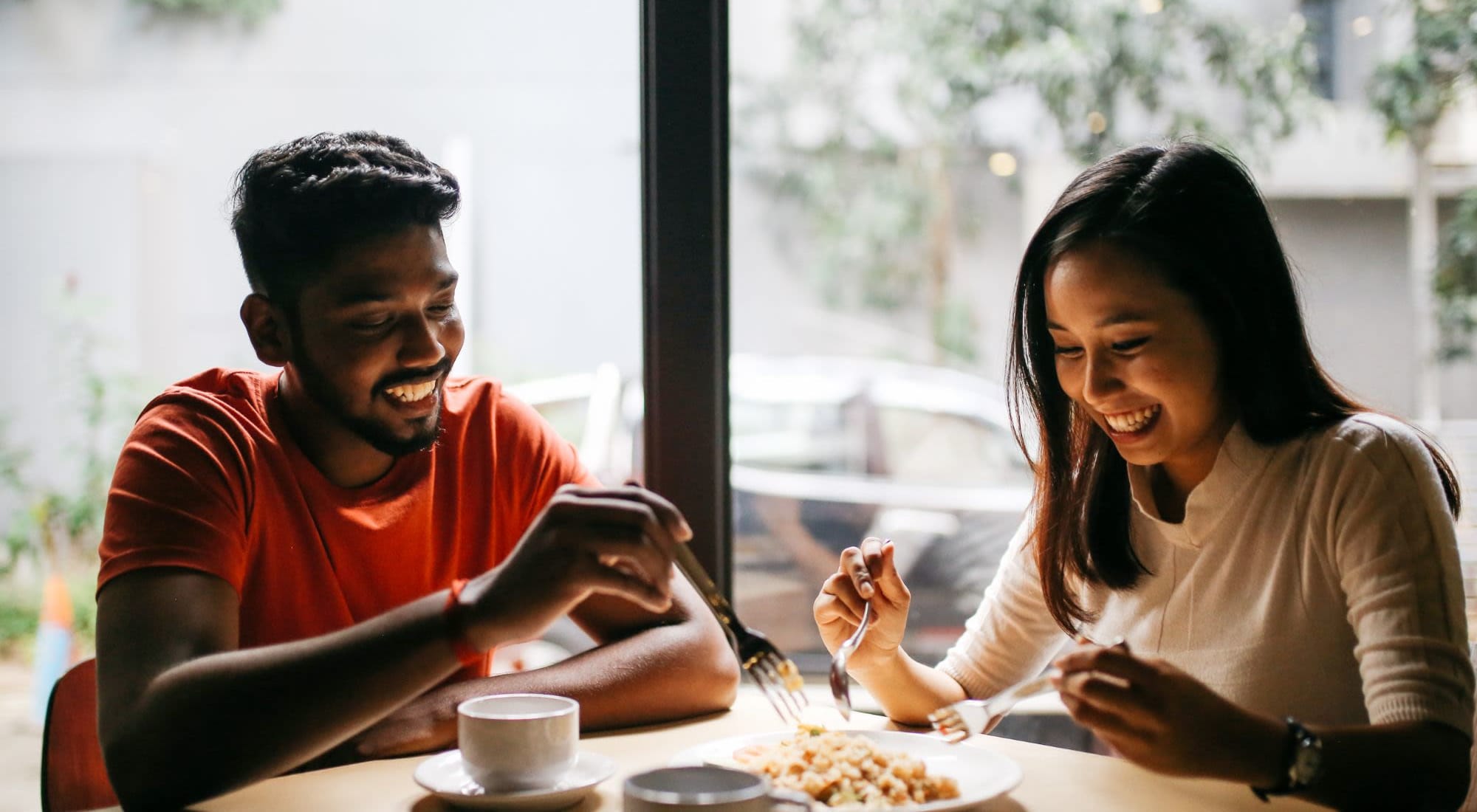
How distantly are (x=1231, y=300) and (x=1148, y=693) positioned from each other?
527 mm

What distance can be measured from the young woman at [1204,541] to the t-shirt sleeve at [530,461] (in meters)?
0.43

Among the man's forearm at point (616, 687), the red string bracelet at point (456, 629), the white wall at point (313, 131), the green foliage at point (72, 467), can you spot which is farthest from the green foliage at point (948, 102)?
the green foliage at point (72, 467)

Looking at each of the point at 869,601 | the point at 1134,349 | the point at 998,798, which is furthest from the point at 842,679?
the point at 1134,349

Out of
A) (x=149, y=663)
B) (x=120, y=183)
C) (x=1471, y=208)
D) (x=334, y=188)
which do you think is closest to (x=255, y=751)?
(x=149, y=663)

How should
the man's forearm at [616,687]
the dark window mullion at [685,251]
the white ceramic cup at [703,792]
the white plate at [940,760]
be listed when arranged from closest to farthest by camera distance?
the white ceramic cup at [703,792], the white plate at [940,760], the man's forearm at [616,687], the dark window mullion at [685,251]

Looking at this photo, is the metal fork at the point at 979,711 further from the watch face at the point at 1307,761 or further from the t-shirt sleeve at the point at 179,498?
the t-shirt sleeve at the point at 179,498

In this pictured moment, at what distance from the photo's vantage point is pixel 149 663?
119cm

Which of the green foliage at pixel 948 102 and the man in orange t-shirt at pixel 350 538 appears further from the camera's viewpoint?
the green foliage at pixel 948 102

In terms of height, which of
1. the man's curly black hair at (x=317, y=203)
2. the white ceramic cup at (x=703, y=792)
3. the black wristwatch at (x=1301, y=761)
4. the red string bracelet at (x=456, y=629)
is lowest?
the black wristwatch at (x=1301, y=761)

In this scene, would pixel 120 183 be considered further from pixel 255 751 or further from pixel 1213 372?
pixel 1213 372

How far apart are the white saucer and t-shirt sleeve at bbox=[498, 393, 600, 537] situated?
53 cm

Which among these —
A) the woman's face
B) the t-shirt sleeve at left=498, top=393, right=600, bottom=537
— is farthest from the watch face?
the t-shirt sleeve at left=498, top=393, right=600, bottom=537

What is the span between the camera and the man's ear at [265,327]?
4.97 ft

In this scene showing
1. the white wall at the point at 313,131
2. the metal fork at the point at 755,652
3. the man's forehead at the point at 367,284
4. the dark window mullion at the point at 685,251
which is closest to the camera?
the metal fork at the point at 755,652
